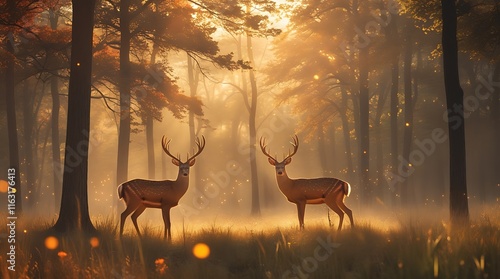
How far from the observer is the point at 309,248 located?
27.7ft

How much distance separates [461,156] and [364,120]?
1197 cm

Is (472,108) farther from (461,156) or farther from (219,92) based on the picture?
(219,92)

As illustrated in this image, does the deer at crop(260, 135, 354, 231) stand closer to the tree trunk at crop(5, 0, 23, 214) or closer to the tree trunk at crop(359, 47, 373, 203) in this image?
the tree trunk at crop(5, 0, 23, 214)

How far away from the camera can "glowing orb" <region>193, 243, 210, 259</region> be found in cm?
→ 922

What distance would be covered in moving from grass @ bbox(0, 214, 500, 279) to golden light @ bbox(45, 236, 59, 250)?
0.08 meters

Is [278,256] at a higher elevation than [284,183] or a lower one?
lower

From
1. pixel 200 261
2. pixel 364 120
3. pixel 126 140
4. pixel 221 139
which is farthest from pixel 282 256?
pixel 221 139

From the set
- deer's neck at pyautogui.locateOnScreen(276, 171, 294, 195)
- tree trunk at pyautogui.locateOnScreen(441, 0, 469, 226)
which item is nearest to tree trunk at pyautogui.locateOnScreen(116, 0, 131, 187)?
deer's neck at pyautogui.locateOnScreen(276, 171, 294, 195)

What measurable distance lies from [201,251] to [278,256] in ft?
5.87

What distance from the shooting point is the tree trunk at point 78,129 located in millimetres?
11688

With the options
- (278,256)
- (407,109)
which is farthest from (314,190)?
(407,109)

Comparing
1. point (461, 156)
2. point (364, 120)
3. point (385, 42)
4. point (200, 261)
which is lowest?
point (200, 261)

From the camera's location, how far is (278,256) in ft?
27.0

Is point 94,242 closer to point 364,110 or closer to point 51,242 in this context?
point 51,242
